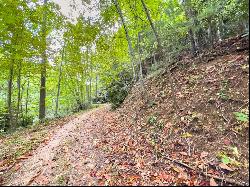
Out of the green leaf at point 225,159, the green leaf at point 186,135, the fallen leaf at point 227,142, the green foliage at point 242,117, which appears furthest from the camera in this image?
the green leaf at point 186,135

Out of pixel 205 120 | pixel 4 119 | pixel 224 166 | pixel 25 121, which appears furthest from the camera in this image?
pixel 25 121

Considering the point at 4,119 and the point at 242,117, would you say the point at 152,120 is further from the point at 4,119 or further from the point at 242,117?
the point at 4,119

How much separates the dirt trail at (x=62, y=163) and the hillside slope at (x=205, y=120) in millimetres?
1072

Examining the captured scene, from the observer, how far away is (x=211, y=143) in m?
5.01

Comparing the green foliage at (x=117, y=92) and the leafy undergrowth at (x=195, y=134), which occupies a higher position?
the green foliage at (x=117, y=92)

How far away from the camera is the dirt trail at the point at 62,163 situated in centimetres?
465

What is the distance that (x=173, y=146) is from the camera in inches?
217

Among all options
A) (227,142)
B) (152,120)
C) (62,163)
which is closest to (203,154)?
(227,142)

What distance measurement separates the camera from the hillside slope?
4549mm

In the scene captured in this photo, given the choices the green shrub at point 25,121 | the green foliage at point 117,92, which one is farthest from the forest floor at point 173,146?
the green shrub at point 25,121

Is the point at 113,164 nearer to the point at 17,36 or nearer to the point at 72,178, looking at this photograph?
the point at 72,178

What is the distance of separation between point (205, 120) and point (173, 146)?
→ 1.13 metres

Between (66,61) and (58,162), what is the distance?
14.4m

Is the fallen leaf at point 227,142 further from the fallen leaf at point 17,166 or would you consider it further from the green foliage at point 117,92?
the green foliage at point 117,92
